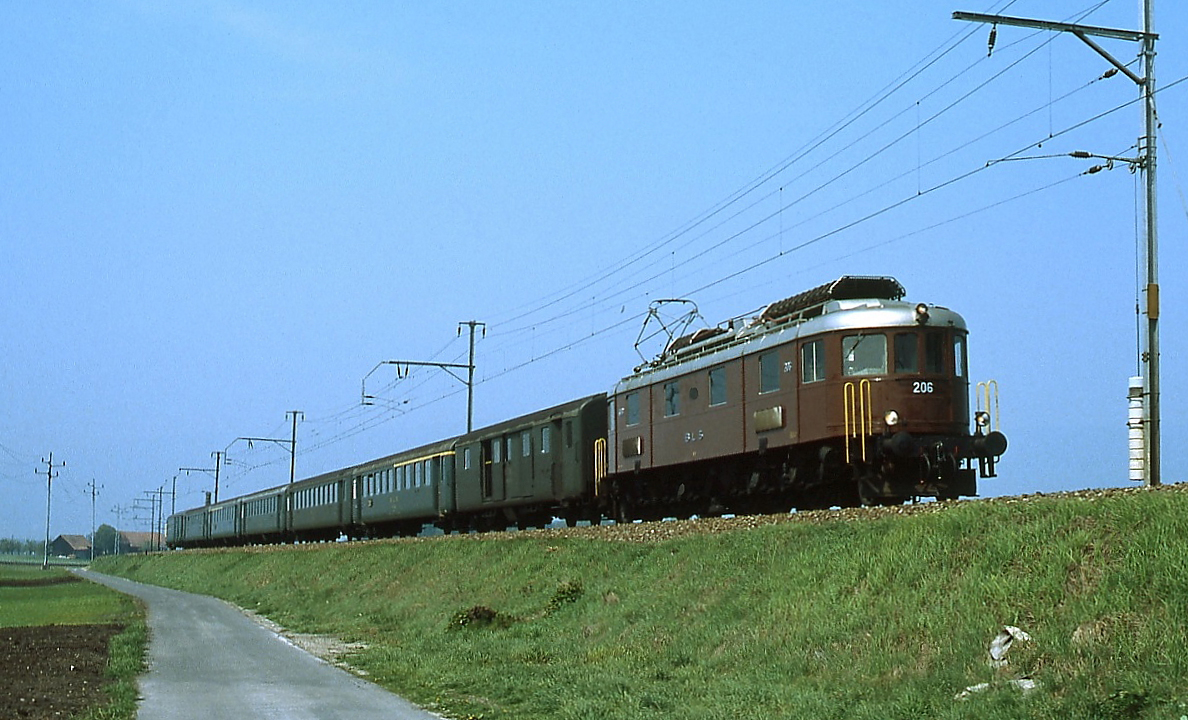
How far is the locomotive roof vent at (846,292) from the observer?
24.8 metres

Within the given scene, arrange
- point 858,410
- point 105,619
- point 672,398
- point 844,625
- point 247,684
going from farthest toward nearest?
point 105,619
point 672,398
point 858,410
point 247,684
point 844,625

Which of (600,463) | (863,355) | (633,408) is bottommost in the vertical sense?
(600,463)

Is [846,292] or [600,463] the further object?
[600,463]

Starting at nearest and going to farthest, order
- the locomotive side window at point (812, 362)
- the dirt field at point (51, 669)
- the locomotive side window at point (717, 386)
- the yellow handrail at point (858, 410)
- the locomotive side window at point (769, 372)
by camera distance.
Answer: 1. the dirt field at point (51, 669)
2. the yellow handrail at point (858, 410)
3. the locomotive side window at point (812, 362)
4. the locomotive side window at point (769, 372)
5. the locomotive side window at point (717, 386)

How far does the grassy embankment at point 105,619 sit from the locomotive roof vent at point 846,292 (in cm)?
1303

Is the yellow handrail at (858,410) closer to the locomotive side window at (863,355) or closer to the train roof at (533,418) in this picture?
the locomotive side window at (863,355)

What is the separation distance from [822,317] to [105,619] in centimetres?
2054

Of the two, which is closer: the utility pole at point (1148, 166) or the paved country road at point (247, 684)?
the paved country road at point (247, 684)

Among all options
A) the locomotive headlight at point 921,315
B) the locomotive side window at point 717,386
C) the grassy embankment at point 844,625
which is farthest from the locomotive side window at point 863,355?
the locomotive side window at point 717,386

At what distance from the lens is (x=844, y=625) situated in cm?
1548

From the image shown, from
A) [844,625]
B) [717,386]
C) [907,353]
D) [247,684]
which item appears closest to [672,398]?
[717,386]

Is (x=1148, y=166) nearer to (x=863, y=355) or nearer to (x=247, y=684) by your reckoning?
(x=863, y=355)

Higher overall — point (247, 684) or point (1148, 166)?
point (1148, 166)

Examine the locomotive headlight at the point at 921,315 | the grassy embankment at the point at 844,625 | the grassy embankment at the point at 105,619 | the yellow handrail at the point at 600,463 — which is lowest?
the grassy embankment at the point at 105,619
